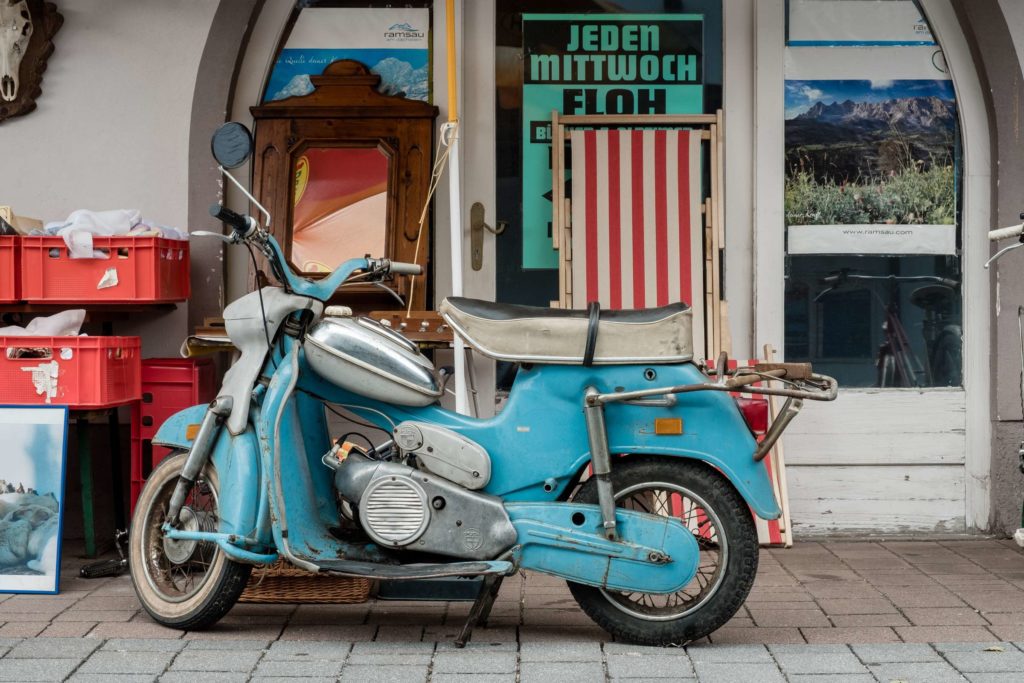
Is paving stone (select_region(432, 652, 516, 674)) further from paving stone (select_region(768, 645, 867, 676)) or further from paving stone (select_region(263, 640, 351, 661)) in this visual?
paving stone (select_region(768, 645, 867, 676))

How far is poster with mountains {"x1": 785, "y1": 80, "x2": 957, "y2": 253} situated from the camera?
625cm

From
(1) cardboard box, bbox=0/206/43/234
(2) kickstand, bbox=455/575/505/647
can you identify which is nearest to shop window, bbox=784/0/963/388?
(2) kickstand, bbox=455/575/505/647

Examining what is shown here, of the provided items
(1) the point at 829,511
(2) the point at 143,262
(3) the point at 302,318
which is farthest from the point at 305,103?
(1) the point at 829,511

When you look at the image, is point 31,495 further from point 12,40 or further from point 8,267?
point 12,40

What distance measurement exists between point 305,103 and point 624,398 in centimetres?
280

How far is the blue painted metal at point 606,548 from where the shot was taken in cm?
412

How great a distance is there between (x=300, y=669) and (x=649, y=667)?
108 cm

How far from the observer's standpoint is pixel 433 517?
4.20 metres

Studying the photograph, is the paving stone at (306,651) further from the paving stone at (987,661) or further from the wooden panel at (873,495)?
the wooden panel at (873,495)

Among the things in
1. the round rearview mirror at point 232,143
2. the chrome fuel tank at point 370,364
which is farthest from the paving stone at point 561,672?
→ the round rearview mirror at point 232,143

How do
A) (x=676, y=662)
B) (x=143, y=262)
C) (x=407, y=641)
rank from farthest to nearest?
(x=143, y=262), (x=407, y=641), (x=676, y=662)

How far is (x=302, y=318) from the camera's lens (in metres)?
4.38

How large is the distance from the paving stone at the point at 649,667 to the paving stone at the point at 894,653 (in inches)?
22.5

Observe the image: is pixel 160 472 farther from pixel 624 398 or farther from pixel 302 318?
pixel 624 398
